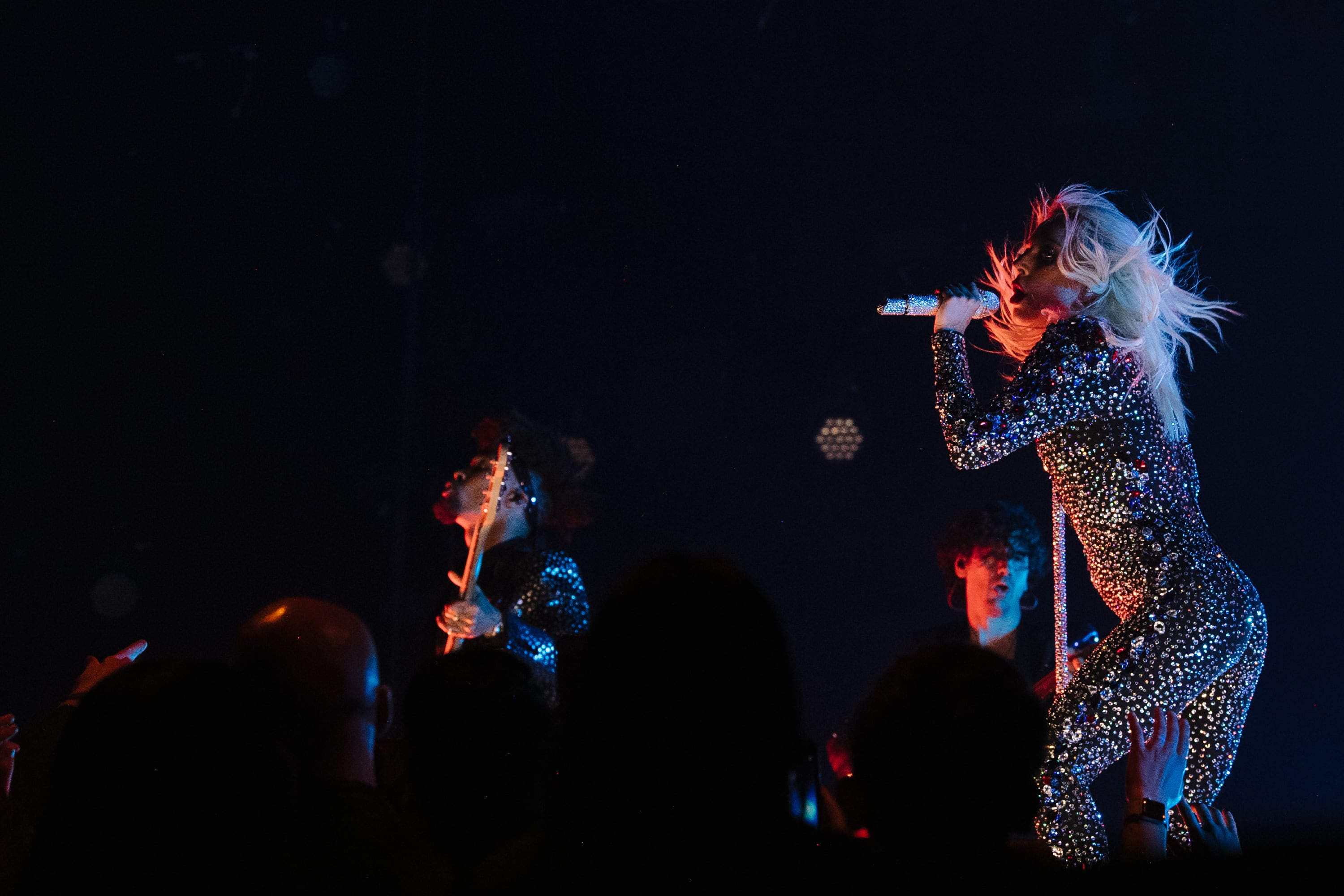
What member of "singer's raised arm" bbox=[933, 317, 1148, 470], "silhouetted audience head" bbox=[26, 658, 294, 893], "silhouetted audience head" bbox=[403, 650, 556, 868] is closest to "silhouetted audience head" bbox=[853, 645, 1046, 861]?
"silhouetted audience head" bbox=[403, 650, 556, 868]

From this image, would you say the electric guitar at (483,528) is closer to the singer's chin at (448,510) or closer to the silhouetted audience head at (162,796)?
the singer's chin at (448,510)

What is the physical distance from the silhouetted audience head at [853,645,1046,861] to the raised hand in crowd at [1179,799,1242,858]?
525 millimetres

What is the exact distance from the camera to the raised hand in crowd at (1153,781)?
189 centimetres

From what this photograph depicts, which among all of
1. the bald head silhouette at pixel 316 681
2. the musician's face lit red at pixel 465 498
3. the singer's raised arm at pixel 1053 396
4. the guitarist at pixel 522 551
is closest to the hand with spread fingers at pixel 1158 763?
the singer's raised arm at pixel 1053 396

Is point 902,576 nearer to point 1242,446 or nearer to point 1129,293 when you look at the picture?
point 1242,446

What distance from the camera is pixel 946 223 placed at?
4438 millimetres

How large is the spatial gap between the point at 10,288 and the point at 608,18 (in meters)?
2.73

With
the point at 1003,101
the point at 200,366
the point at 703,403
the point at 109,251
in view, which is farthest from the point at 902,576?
the point at 109,251

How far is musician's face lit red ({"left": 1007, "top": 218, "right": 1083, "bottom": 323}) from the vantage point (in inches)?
106

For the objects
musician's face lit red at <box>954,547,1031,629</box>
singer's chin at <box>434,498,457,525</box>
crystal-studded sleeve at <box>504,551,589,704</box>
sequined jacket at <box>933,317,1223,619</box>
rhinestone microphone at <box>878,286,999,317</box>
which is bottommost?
crystal-studded sleeve at <box>504,551,589,704</box>

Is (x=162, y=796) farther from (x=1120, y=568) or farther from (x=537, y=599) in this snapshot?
(x=537, y=599)

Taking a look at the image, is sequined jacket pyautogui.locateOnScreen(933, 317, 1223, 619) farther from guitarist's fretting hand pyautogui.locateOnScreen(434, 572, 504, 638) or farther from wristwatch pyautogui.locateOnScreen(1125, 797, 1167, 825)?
guitarist's fretting hand pyautogui.locateOnScreen(434, 572, 504, 638)

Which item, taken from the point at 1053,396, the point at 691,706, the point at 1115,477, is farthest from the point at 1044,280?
the point at 691,706

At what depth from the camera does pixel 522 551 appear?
13.3 ft
